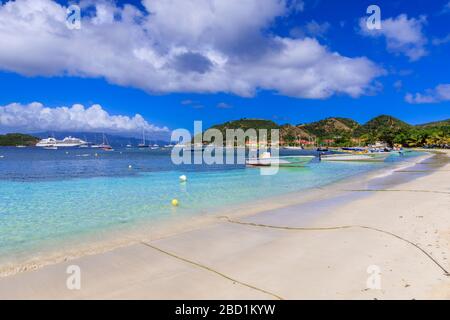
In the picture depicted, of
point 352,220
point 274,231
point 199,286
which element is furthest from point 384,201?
point 199,286

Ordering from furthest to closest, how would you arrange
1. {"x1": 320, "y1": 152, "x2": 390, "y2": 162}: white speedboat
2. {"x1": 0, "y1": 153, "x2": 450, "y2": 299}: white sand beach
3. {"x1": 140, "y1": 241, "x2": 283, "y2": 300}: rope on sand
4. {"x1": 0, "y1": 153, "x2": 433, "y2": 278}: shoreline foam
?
{"x1": 320, "y1": 152, "x2": 390, "y2": 162}: white speedboat < {"x1": 0, "y1": 153, "x2": 433, "y2": 278}: shoreline foam < {"x1": 0, "y1": 153, "x2": 450, "y2": 299}: white sand beach < {"x1": 140, "y1": 241, "x2": 283, "y2": 300}: rope on sand

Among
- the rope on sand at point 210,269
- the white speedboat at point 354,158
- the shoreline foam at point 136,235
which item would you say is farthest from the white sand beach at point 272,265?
the white speedboat at point 354,158

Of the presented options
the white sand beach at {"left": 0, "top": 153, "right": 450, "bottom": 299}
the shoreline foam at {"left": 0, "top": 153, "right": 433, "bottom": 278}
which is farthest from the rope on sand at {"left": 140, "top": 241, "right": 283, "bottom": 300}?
the shoreline foam at {"left": 0, "top": 153, "right": 433, "bottom": 278}

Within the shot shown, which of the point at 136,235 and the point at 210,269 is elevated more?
the point at 210,269

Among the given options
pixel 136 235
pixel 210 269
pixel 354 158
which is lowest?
pixel 136 235

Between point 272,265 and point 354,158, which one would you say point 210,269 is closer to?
point 272,265

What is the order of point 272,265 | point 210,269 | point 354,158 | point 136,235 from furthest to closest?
point 354,158
point 136,235
point 272,265
point 210,269

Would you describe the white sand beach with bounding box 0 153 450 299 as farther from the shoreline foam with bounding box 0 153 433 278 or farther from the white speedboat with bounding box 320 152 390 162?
the white speedboat with bounding box 320 152 390 162

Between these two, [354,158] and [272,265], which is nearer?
[272,265]

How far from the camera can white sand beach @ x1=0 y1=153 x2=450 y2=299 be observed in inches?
227

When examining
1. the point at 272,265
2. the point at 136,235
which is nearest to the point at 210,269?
the point at 272,265

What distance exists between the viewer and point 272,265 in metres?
7.15

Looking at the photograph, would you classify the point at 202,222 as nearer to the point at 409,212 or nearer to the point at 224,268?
the point at 224,268

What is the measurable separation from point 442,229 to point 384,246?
8.72 feet
